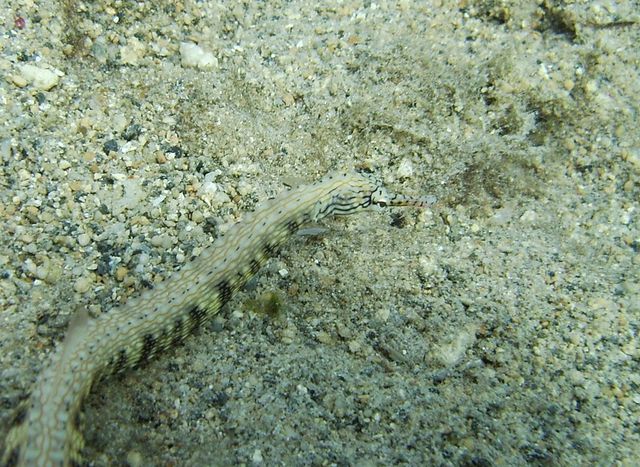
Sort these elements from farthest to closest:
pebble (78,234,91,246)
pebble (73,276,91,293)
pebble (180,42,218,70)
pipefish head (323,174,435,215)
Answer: pebble (180,42,218,70) → pipefish head (323,174,435,215) → pebble (78,234,91,246) → pebble (73,276,91,293)

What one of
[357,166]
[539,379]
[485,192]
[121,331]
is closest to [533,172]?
[485,192]

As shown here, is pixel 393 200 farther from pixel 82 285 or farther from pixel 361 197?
pixel 82 285

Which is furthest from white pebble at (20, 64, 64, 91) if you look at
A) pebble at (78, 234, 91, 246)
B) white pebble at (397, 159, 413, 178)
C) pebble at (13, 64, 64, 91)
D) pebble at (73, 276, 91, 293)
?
white pebble at (397, 159, 413, 178)

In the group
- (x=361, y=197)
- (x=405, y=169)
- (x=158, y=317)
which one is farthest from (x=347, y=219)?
(x=158, y=317)

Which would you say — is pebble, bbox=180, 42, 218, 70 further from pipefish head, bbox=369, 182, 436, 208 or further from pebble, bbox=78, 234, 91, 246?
pipefish head, bbox=369, 182, 436, 208

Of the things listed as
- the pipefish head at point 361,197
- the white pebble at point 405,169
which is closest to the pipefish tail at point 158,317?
the pipefish head at point 361,197

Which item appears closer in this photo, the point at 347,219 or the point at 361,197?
the point at 361,197

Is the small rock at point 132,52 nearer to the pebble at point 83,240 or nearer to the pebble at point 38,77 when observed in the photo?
the pebble at point 38,77
